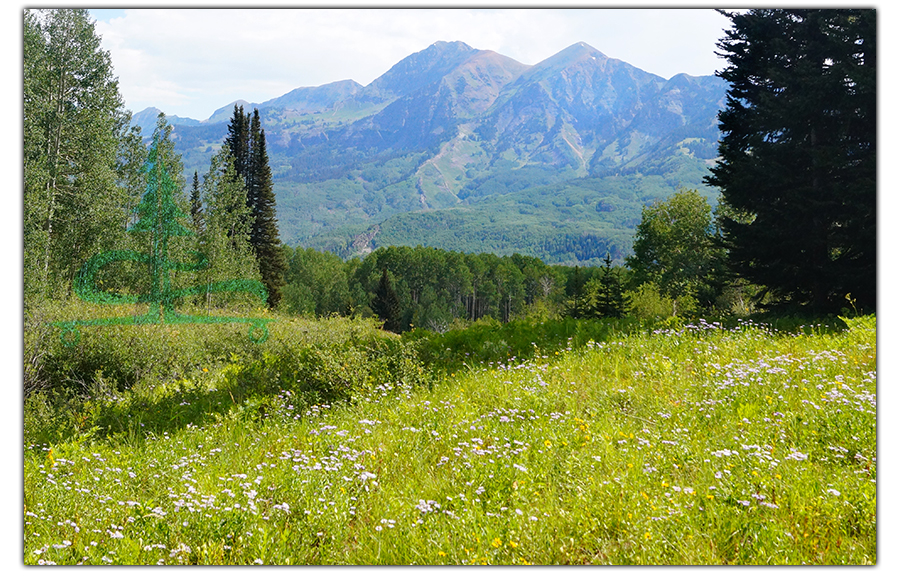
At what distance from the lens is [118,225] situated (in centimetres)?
2461

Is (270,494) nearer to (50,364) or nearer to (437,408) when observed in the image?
(437,408)

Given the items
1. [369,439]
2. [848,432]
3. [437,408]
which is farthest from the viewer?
[437,408]

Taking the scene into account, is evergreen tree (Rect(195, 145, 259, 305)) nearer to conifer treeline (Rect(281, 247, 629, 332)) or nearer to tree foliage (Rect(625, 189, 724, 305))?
tree foliage (Rect(625, 189, 724, 305))

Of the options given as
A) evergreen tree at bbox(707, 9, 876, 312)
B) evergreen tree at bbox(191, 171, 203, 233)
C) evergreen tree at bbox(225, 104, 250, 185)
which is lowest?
evergreen tree at bbox(707, 9, 876, 312)

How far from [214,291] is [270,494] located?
2809 cm

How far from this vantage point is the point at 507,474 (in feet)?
12.8

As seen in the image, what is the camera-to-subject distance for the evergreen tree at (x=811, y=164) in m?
8.67

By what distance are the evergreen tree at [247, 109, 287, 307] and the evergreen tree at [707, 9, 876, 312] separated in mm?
41058

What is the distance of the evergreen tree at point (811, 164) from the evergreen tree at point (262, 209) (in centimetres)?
4106

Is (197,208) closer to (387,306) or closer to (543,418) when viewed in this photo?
(387,306)

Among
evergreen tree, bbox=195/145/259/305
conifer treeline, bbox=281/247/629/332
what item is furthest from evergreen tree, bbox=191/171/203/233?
conifer treeline, bbox=281/247/629/332

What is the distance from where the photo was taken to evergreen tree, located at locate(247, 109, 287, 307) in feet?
154

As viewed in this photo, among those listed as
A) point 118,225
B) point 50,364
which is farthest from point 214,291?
point 50,364

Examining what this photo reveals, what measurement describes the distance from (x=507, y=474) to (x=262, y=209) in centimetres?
4720
